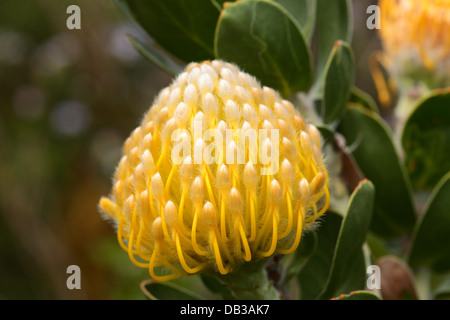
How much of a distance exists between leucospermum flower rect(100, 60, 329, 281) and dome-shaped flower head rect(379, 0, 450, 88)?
662mm

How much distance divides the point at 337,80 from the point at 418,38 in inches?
15.8

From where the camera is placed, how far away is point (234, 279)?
105cm

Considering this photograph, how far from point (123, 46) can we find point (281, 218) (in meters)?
3.47

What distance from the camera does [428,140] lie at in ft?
4.50

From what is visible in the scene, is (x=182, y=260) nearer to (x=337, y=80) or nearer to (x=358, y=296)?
(x=358, y=296)

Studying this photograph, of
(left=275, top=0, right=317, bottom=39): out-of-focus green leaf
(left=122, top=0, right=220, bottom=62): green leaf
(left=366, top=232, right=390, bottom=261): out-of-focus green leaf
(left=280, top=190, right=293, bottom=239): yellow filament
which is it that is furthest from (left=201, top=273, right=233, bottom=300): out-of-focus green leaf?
(left=275, top=0, right=317, bottom=39): out-of-focus green leaf

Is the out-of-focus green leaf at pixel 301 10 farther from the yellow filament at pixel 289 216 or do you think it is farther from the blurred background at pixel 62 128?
the blurred background at pixel 62 128

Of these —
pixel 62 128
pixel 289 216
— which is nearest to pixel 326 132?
pixel 289 216

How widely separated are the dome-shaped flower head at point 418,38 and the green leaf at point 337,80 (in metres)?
0.34

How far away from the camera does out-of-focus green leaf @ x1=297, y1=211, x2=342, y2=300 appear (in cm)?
121

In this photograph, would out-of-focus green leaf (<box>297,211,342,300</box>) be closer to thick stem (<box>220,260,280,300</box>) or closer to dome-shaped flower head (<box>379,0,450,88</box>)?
thick stem (<box>220,260,280,300</box>)

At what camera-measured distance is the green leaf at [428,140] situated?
133 cm
